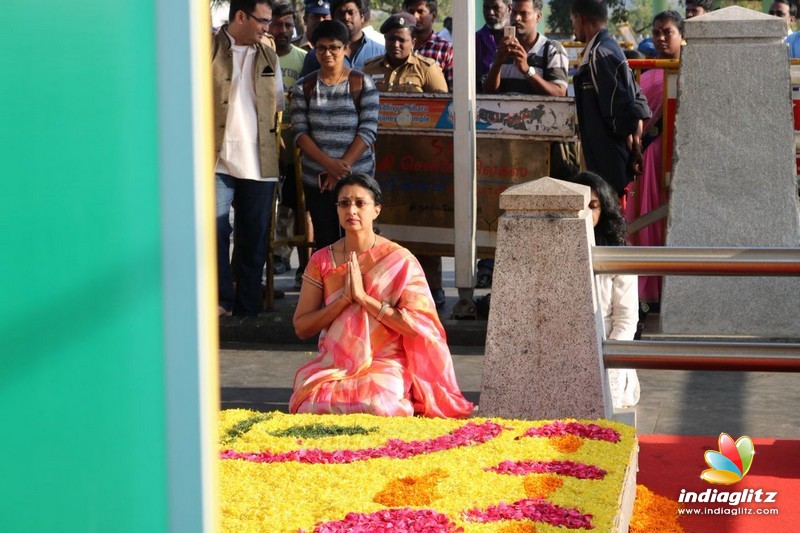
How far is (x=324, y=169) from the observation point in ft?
26.6

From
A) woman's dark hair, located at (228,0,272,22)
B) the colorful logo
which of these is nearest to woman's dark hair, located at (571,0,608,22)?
woman's dark hair, located at (228,0,272,22)

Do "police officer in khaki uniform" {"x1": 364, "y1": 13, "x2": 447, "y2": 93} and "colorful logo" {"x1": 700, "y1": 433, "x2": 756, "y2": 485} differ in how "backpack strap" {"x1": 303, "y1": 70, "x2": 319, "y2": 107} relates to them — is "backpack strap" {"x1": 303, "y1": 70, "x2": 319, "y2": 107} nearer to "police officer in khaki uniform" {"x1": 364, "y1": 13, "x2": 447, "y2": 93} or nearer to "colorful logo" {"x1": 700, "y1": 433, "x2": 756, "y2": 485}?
"police officer in khaki uniform" {"x1": 364, "y1": 13, "x2": 447, "y2": 93}

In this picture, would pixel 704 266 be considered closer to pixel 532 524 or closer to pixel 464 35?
pixel 532 524

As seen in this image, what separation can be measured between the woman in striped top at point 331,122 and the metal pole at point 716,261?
334cm

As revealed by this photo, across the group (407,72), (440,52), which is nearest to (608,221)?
(407,72)

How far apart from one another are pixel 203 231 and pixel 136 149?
10 cm

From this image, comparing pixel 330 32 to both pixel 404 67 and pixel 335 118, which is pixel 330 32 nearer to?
pixel 335 118

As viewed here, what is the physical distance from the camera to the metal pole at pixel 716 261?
16.1 feet

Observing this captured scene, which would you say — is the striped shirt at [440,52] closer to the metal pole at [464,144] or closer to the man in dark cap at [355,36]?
the man in dark cap at [355,36]

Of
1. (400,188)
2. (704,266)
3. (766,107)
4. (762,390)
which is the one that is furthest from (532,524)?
(400,188)

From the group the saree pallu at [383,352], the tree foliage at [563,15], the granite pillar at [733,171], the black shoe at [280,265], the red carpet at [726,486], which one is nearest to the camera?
the red carpet at [726,486]

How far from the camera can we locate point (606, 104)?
25.9 ft

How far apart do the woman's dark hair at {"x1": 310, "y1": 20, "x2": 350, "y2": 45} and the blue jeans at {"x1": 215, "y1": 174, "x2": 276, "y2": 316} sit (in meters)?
1.04

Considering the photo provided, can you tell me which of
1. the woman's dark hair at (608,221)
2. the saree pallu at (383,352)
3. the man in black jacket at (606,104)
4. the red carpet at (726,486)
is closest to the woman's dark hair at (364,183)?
the saree pallu at (383,352)
